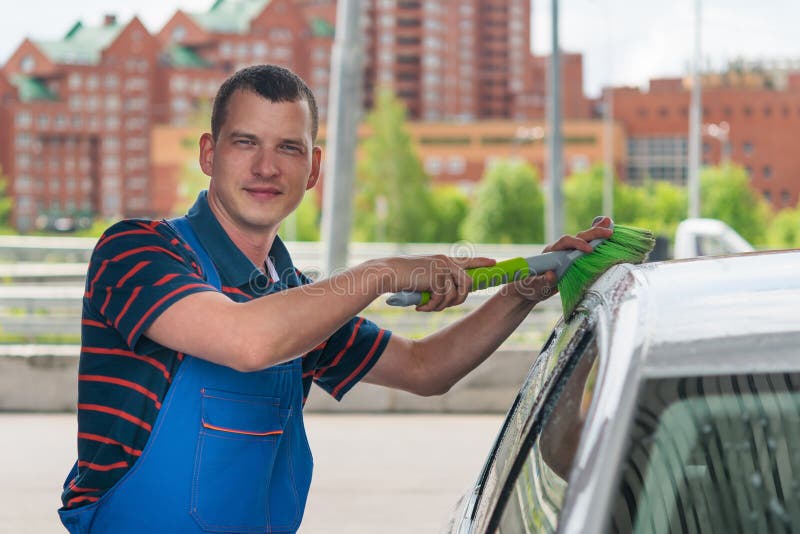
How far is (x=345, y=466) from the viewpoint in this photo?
8.84m

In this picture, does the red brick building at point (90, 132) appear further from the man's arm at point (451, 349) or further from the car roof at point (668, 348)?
the car roof at point (668, 348)

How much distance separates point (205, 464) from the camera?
236cm

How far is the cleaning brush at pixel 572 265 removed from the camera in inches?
96.1

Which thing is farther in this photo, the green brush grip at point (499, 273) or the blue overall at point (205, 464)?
the green brush grip at point (499, 273)

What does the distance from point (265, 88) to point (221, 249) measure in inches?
13.0

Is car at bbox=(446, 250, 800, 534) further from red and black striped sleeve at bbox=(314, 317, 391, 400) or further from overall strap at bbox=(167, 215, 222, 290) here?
red and black striped sleeve at bbox=(314, 317, 391, 400)

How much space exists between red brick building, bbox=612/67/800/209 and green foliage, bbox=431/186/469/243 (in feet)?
90.2

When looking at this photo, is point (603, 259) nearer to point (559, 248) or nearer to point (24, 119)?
point (559, 248)

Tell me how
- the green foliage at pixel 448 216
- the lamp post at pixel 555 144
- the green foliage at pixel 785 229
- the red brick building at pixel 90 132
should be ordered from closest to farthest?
the lamp post at pixel 555 144 < the green foliage at pixel 785 229 < the green foliage at pixel 448 216 < the red brick building at pixel 90 132

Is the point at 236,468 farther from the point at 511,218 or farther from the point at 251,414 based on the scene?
the point at 511,218

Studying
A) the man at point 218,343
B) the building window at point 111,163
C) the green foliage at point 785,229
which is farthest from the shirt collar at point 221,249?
the building window at point 111,163

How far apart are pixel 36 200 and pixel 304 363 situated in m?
166

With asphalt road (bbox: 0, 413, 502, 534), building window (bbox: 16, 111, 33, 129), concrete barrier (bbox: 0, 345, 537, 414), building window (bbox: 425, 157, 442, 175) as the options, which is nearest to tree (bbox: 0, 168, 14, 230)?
building window (bbox: 16, 111, 33, 129)

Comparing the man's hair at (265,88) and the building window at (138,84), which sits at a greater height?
the building window at (138,84)
